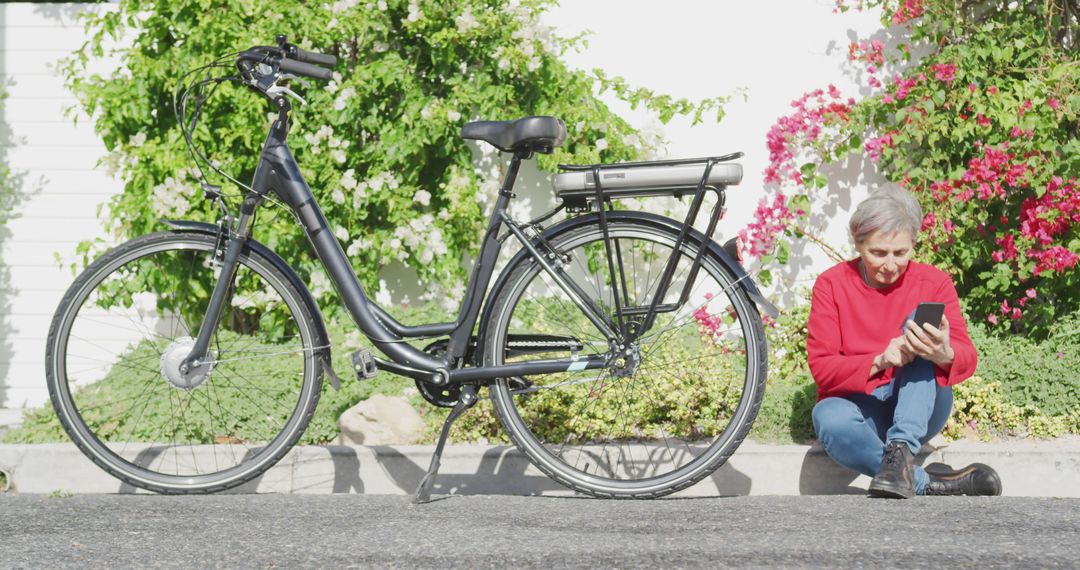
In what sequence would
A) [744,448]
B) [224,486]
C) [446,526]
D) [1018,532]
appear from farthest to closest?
[744,448] < [224,486] < [446,526] < [1018,532]

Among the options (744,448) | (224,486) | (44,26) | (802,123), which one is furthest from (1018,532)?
(44,26)

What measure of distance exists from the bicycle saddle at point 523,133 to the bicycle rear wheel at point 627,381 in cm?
31

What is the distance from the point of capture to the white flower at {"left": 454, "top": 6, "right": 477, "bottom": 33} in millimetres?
5320

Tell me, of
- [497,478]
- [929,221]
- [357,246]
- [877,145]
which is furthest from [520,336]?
[877,145]

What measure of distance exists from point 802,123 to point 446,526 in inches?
124

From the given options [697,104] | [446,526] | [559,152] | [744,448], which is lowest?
[446,526]

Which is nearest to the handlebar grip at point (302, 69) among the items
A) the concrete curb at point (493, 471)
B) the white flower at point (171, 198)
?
the concrete curb at point (493, 471)

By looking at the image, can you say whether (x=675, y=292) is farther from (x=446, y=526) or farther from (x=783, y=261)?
(x=446, y=526)

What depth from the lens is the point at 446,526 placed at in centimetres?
313

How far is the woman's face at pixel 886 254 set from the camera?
3.48 meters

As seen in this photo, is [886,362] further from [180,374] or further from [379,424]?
[180,374]

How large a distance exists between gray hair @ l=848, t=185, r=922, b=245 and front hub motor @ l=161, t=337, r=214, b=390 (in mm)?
2182

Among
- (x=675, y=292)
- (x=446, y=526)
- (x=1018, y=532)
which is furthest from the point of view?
(x=675, y=292)

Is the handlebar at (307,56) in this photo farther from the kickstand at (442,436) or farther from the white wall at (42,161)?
the white wall at (42,161)
